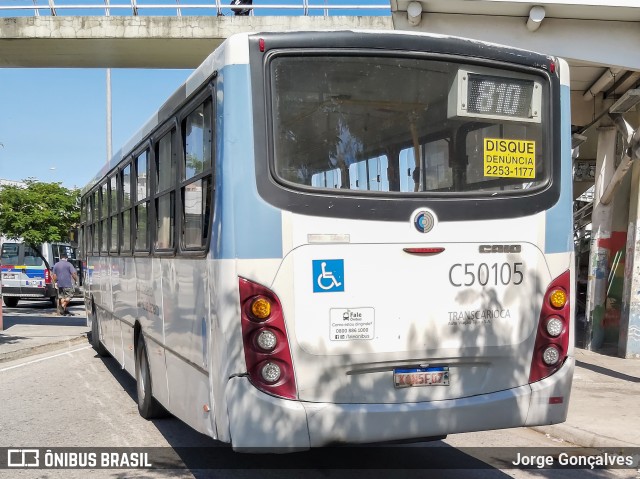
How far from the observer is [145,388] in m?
Result: 7.95

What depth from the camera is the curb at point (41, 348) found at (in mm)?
13535

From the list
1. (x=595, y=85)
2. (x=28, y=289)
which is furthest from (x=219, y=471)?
(x=28, y=289)

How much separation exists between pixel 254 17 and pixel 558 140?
11844 millimetres

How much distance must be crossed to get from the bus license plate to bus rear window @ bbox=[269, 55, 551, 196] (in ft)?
3.90

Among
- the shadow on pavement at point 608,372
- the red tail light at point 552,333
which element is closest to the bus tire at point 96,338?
the shadow on pavement at point 608,372

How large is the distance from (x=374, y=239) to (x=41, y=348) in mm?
11570

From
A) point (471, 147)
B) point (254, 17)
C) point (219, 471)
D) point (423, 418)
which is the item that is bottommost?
point (219, 471)

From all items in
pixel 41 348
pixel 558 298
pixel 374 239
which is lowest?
pixel 41 348

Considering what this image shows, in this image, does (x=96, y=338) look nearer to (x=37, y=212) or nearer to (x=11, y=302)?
(x=37, y=212)

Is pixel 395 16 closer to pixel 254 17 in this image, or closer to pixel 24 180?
pixel 254 17

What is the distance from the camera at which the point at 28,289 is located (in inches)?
1059

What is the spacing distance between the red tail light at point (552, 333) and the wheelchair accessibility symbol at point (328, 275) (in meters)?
1.55

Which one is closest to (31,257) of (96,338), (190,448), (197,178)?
(96,338)

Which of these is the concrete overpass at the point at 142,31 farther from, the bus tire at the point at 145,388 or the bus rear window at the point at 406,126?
the bus rear window at the point at 406,126
